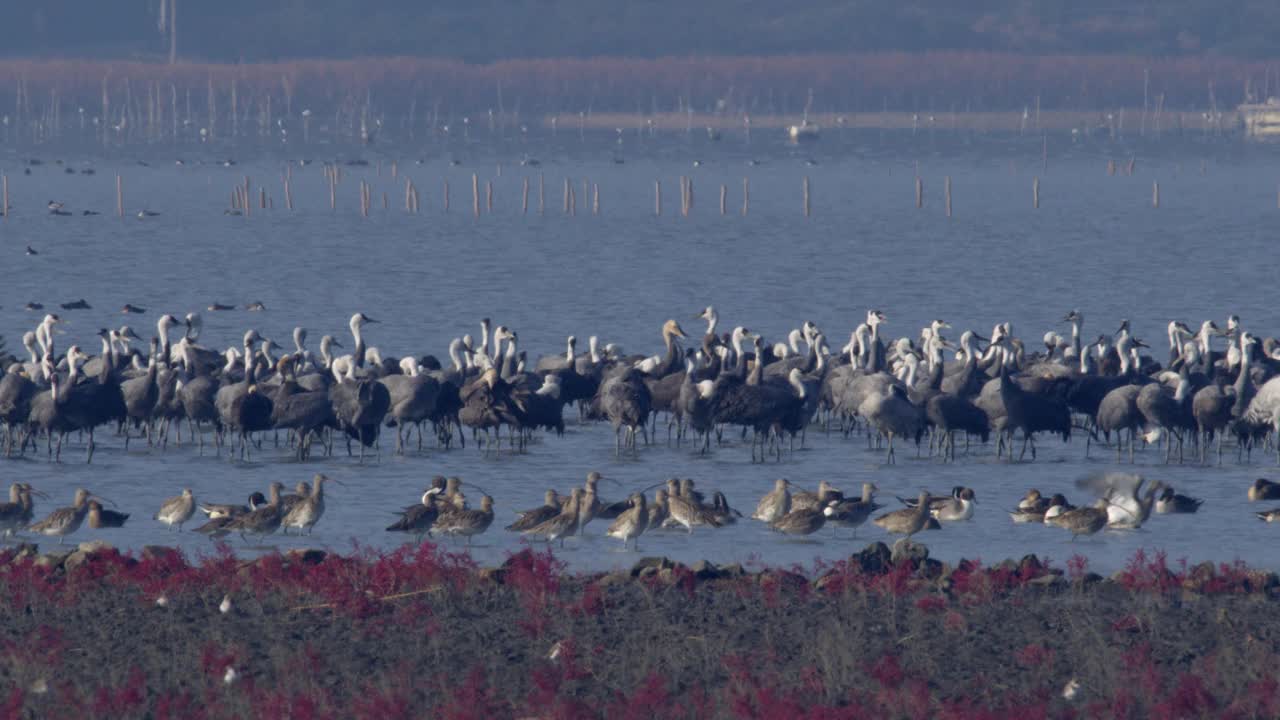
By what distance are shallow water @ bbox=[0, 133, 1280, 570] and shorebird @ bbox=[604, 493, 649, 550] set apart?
0.39 metres

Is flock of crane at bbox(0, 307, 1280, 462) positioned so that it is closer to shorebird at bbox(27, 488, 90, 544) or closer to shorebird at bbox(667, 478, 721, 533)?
shorebird at bbox(667, 478, 721, 533)

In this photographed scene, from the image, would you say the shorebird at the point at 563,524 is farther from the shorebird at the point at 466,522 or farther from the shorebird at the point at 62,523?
the shorebird at the point at 62,523

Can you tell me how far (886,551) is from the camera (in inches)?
841

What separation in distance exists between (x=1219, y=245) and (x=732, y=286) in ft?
101

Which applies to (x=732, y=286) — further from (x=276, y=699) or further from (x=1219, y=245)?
(x=276, y=699)

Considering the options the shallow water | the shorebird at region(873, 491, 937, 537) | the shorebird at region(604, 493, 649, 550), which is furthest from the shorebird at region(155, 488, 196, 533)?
the shorebird at region(873, 491, 937, 537)

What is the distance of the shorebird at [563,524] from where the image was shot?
2334 centimetres

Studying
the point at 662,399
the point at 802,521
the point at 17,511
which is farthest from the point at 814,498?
the point at 662,399

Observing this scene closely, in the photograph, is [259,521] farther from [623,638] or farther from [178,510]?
[623,638]

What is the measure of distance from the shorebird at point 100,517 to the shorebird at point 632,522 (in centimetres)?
562

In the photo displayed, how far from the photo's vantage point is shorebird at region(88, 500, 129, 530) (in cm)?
2442

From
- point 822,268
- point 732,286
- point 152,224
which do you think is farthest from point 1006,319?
point 152,224

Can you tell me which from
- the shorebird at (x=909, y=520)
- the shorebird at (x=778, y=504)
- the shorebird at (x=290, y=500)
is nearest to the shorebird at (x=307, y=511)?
the shorebird at (x=290, y=500)

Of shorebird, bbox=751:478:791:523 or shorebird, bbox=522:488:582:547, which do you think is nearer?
shorebird, bbox=522:488:582:547
